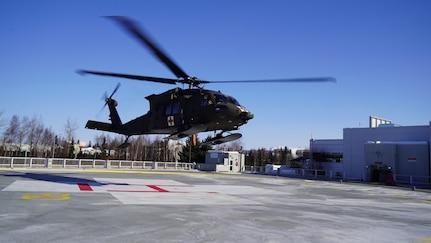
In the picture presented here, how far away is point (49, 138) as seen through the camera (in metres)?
82.6

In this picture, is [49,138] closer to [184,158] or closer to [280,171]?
[184,158]

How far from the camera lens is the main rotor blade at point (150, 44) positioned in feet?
33.0

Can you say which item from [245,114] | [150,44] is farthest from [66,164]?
[150,44]

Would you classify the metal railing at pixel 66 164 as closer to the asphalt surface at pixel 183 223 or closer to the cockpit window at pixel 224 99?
the asphalt surface at pixel 183 223

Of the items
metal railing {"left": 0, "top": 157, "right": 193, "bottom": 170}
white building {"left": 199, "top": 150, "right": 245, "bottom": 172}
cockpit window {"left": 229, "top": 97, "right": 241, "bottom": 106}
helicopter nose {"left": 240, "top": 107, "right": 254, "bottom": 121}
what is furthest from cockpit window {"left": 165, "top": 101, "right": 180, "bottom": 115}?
white building {"left": 199, "top": 150, "right": 245, "bottom": 172}

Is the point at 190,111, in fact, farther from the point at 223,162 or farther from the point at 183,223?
the point at 223,162

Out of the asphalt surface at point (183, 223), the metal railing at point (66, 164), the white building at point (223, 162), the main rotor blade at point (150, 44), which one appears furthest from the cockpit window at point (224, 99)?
the white building at point (223, 162)

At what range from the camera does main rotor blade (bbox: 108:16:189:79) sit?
1007 centimetres

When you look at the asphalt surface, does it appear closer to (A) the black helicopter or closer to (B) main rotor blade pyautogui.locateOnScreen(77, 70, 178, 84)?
(A) the black helicopter

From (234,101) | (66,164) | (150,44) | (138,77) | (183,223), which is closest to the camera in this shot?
(183,223)

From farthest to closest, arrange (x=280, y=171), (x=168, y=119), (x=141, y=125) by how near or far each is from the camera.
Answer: (x=280, y=171), (x=141, y=125), (x=168, y=119)

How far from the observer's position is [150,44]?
11719mm

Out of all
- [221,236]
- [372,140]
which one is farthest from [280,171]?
[221,236]

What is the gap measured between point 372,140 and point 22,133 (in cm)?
6707
